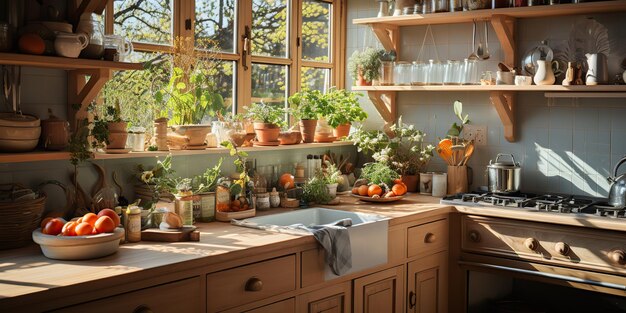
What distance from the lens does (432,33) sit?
4.50 metres

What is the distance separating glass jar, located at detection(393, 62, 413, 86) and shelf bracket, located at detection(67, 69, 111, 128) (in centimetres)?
201

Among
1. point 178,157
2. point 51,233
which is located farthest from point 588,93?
point 51,233

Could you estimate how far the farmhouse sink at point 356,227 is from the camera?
3.21 meters

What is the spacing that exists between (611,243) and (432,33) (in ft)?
5.80

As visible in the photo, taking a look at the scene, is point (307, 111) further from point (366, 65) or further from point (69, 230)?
point (69, 230)

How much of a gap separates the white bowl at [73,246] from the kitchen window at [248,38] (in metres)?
Result: 0.95

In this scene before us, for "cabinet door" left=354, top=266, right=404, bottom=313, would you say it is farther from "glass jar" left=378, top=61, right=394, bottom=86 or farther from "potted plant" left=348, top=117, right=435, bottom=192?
"glass jar" left=378, top=61, right=394, bottom=86

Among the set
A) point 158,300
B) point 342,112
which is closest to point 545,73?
point 342,112

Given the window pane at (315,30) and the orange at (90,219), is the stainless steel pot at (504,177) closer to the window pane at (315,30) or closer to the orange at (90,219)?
the window pane at (315,30)

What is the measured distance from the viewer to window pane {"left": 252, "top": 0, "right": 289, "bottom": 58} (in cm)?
416

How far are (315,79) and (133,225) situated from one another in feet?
6.84

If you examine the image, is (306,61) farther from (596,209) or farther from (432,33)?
(596,209)

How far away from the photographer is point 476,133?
4359 mm

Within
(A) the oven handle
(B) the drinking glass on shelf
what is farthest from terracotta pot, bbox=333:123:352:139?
(A) the oven handle
